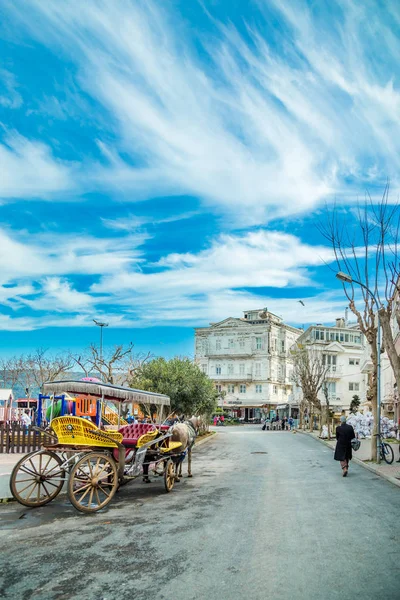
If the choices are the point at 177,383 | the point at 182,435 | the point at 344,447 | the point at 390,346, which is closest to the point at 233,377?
the point at 177,383

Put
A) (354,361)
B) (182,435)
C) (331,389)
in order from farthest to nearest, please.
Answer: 1. (354,361)
2. (331,389)
3. (182,435)

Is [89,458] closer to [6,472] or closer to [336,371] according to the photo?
[6,472]

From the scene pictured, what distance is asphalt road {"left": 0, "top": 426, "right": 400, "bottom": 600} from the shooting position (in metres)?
6.14

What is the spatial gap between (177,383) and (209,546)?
2251 cm

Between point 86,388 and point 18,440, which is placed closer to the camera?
point 86,388

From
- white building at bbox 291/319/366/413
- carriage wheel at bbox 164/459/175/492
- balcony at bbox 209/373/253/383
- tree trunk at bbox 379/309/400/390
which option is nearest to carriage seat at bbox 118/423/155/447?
carriage wheel at bbox 164/459/175/492

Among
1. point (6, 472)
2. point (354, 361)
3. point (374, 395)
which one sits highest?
point (354, 361)

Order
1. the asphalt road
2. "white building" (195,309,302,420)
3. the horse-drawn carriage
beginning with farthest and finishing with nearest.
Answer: "white building" (195,309,302,420) → the horse-drawn carriage → the asphalt road

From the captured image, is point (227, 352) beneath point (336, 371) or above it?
above

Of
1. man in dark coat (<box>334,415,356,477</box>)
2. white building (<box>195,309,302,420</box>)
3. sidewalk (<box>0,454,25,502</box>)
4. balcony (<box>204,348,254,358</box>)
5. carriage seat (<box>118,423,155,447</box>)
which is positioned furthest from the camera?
balcony (<box>204,348,254,358</box>)

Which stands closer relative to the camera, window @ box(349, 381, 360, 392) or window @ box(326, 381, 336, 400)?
window @ box(326, 381, 336, 400)

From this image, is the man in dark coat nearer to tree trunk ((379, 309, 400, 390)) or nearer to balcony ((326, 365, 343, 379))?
tree trunk ((379, 309, 400, 390))

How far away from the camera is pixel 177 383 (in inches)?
1192

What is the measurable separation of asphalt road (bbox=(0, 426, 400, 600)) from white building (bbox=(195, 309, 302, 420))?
73574 millimetres
